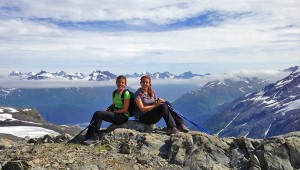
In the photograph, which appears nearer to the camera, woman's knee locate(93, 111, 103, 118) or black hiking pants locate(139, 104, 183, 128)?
woman's knee locate(93, 111, 103, 118)

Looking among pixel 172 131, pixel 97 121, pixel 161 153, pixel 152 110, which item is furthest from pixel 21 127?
pixel 161 153

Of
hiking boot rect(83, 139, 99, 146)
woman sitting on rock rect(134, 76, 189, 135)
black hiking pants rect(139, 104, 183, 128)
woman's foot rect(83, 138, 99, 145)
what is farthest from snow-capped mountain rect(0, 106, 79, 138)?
woman sitting on rock rect(134, 76, 189, 135)

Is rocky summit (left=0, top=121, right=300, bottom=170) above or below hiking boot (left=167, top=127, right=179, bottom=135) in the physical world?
below

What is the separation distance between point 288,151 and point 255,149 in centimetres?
180

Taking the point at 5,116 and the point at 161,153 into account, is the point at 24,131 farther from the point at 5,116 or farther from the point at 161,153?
the point at 161,153

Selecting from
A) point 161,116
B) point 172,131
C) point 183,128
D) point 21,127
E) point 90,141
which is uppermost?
point 161,116

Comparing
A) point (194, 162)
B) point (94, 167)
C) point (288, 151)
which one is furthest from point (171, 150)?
point (288, 151)

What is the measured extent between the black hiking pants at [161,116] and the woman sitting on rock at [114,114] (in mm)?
1208

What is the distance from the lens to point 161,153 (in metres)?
21.4

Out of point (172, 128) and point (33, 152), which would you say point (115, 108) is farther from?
point (33, 152)

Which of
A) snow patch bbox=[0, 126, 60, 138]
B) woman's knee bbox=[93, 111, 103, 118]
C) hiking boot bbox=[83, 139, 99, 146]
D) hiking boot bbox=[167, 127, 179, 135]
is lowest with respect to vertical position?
snow patch bbox=[0, 126, 60, 138]

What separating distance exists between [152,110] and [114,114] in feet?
8.21

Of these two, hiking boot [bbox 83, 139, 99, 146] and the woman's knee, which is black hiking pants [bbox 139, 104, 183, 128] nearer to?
the woman's knee

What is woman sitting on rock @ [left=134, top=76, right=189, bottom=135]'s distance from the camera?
23312 mm
